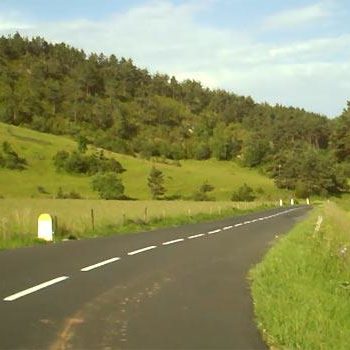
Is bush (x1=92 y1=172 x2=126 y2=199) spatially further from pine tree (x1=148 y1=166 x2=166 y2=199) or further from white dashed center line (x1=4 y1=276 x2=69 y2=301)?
white dashed center line (x1=4 y1=276 x2=69 y2=301)

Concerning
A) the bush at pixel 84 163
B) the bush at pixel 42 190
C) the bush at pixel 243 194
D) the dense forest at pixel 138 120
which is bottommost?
the bush at pixel 243 194

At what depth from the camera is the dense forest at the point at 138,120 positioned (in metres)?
137

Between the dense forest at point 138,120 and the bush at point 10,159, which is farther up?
the dense forest at point 138,120

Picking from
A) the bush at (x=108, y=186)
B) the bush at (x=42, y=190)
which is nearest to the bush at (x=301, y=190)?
the bush at (x=108, y=186)

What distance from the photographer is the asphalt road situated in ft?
25.2

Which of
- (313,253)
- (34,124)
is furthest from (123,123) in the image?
(313,253)

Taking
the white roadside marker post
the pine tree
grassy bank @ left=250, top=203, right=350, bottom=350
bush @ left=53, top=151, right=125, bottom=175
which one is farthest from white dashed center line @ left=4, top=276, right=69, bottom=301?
bush @ left=53, top=151, right=125, bottom=175

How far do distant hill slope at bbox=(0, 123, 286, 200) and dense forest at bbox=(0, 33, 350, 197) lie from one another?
10.8 meters

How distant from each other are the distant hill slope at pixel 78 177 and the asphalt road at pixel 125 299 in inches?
3025

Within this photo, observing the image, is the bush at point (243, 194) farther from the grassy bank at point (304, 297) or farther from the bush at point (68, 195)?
the grassy bank at point (304, 297)

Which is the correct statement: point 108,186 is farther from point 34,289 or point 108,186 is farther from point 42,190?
point 34,289

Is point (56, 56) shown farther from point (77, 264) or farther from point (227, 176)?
point (77, 264)

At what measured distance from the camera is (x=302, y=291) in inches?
422

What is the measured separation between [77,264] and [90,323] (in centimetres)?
613
